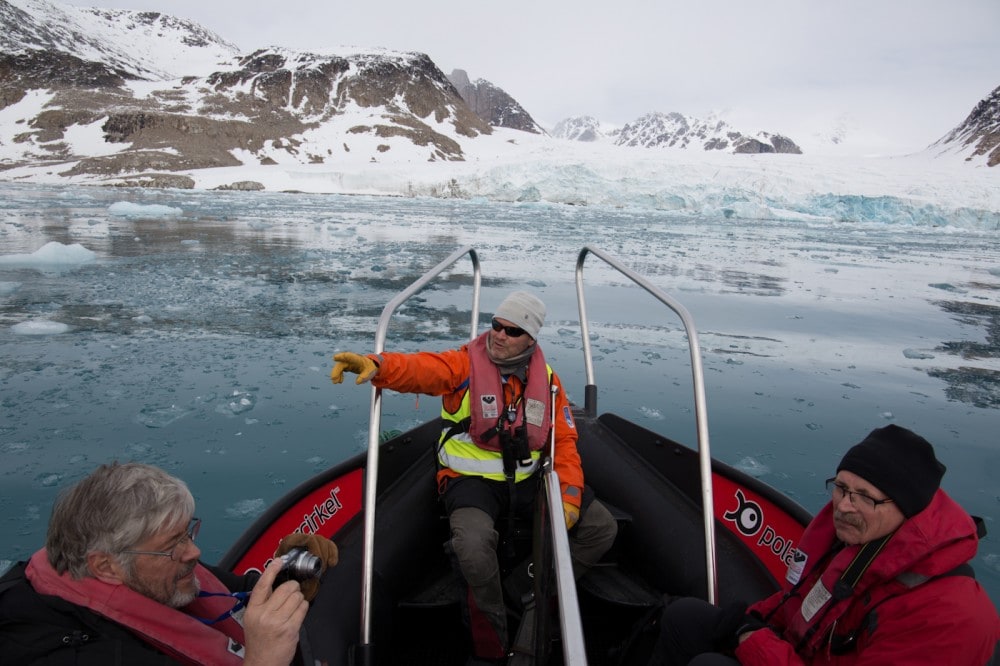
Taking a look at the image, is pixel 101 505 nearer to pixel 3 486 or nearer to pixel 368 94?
pixel 3 486

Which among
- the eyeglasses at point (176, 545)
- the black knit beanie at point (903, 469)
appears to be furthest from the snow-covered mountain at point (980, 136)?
the eyeglasses at point (176, 545)

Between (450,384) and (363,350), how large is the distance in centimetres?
295

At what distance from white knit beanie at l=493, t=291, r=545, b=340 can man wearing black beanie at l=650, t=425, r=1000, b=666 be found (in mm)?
1010

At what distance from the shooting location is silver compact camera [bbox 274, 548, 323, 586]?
1046mm

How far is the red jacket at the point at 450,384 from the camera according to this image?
1.84 meters

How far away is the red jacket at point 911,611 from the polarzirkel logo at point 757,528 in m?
0.75

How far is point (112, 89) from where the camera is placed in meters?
72.3

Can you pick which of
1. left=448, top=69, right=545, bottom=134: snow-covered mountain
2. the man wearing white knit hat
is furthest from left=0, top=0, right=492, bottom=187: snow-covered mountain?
left=448, top=69, right=545, bottom=134: snow-covered mountain

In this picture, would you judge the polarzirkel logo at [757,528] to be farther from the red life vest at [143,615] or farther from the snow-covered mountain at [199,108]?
the snow-covered mountain at [199,108]

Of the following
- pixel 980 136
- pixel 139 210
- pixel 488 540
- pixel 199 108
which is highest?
pixel 980 136

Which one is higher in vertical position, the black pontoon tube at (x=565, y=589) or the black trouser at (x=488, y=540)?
the black pontoon tube at (x=565, y=589)

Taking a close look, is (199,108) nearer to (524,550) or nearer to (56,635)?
(524,550)

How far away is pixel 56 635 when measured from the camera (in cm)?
85

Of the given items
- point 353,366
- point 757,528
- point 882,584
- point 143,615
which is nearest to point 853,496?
point 882,584
